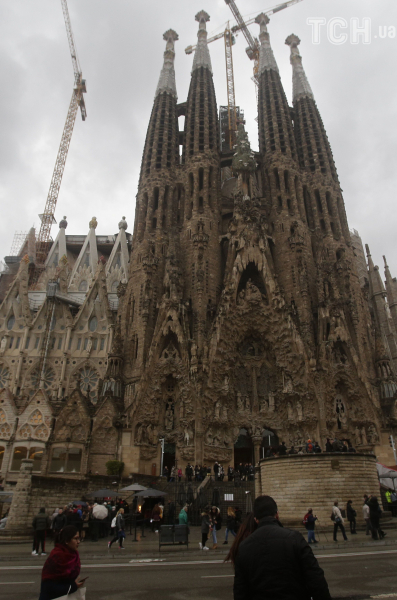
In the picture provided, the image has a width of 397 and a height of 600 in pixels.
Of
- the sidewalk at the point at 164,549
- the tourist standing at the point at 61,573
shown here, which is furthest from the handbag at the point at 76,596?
the sidewalk at the point at 164,549

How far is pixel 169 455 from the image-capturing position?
111ft

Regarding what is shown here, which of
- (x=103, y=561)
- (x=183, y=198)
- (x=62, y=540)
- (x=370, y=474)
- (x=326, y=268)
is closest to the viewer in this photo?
(x=62, y=540)

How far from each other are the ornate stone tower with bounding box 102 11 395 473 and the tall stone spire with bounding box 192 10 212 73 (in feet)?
39.1

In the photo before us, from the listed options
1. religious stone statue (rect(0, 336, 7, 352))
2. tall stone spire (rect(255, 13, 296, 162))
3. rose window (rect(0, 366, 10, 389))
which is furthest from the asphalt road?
tall stone spire (rect(255, 13, 296, 162))

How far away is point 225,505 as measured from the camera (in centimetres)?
2195

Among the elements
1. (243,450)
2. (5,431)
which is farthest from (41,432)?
(243,450)

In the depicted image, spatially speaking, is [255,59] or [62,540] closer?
[62,540]

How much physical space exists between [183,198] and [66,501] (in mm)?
33437

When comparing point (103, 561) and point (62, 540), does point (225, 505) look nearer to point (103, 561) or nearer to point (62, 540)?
point (103, 561)

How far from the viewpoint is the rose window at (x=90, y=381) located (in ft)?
137

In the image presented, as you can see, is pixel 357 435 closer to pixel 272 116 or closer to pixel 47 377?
pixel 47 377

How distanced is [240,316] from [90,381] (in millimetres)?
16636

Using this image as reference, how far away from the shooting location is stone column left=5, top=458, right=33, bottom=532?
18.1 meters

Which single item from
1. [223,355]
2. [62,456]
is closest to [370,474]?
[223,355]
